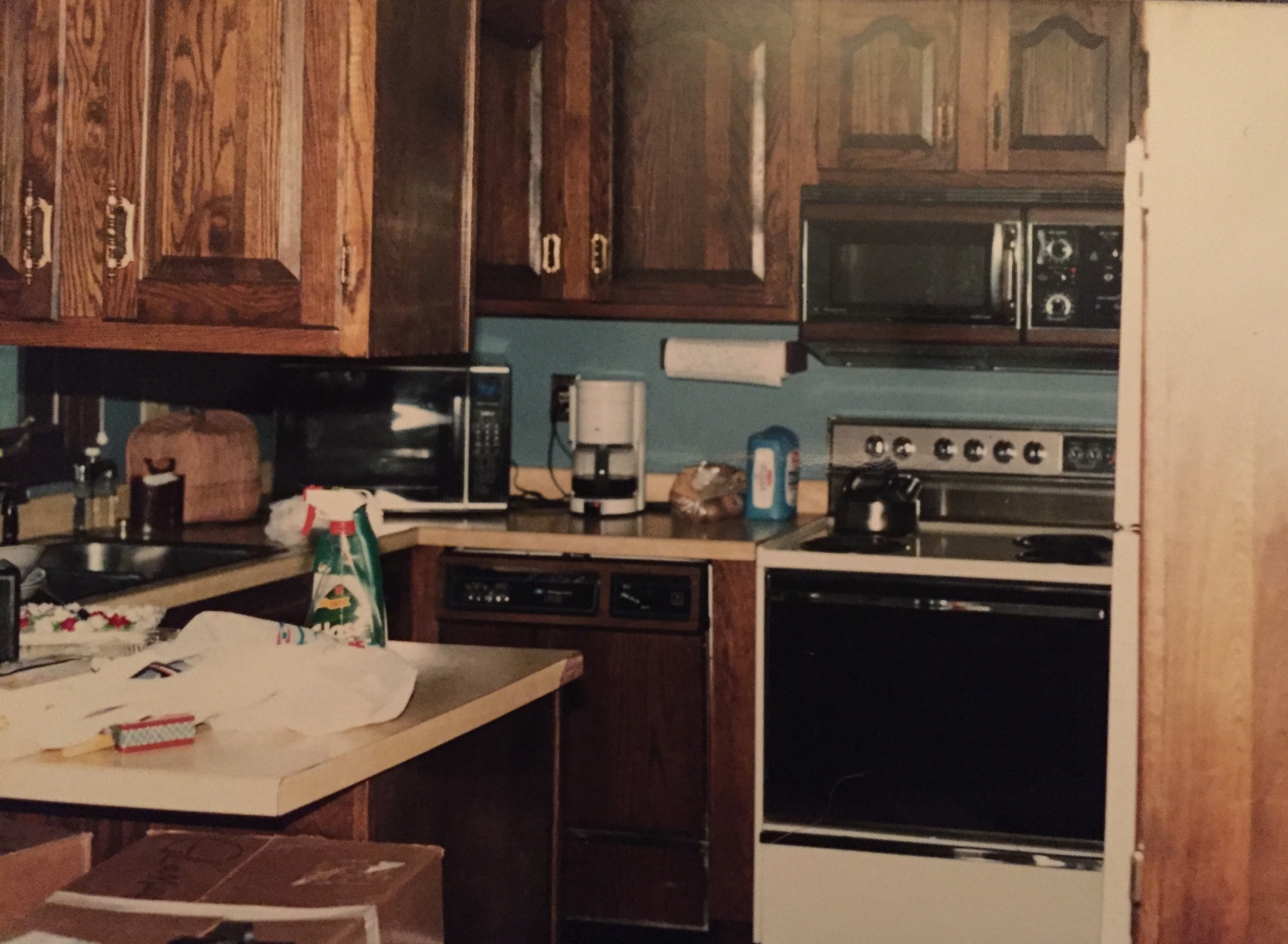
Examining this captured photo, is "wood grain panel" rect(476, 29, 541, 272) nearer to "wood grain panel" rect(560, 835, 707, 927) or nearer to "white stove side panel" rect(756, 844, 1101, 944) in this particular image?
"wood grain panel" rect(560, 835, 707, 927)

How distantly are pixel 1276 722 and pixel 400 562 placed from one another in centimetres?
204

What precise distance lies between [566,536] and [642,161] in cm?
88

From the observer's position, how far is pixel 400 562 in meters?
3.47

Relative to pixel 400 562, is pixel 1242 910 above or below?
below

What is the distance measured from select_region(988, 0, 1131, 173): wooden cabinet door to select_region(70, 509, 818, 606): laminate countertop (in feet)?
3.23

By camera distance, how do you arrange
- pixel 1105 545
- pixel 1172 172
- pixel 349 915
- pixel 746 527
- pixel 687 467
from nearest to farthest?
pixel 349 915 → pixel 1172 172 → pixel 1105 545 → pixel 746 527 → pixel 687 467

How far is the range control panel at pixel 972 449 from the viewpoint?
3754mm

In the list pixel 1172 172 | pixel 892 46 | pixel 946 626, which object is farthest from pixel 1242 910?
pixel 892 46

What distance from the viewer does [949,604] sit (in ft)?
10.5

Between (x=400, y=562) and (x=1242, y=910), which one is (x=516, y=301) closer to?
(x=400, y=562)

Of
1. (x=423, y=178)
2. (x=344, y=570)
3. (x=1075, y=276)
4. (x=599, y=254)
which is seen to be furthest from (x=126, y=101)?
(x=1075, y=276)

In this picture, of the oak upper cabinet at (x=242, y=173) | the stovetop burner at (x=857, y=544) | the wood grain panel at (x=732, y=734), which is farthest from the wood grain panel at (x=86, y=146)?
the stovetop burner at (x=857, y=544)

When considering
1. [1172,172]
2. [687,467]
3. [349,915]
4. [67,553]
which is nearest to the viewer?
[349,915]

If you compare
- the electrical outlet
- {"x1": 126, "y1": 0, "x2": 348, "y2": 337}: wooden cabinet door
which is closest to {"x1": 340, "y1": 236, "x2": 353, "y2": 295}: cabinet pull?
{"x1": 126, "y1": 0, "x2": 348, "y2": 337}: wooden cabinet door
